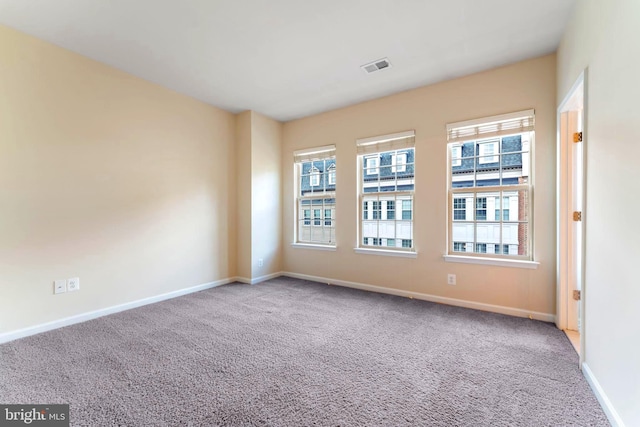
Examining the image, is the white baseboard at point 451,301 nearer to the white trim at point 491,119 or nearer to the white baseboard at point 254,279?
the white baseboard at point 254,279

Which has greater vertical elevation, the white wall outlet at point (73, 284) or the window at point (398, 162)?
the window at point (398, 162)

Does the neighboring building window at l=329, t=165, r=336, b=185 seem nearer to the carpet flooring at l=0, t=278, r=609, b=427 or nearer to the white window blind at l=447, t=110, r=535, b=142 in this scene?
the white window blind at l=447, t=110, r=535, b=142

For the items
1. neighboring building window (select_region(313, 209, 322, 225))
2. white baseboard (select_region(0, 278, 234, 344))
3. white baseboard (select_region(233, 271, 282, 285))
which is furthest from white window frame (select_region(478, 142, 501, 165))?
white baseboard (select_region(0, 278, 234, 344))

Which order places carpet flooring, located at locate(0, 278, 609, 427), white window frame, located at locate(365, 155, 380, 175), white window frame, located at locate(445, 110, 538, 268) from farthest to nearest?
1. white window frame, located at locate(365, 155, 380, 175)
2. white window frame, located at locate(445, 110, 538, 268)
3. carpet flooring, located at locate(0, 278, 609, 427)

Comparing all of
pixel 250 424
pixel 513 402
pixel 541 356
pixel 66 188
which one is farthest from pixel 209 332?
pixel 541 356

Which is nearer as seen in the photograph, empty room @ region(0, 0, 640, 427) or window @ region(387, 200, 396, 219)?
empty room @ region(0, 0, 640, 427)

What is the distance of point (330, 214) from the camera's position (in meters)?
4.57

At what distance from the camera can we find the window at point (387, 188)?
3791 mm

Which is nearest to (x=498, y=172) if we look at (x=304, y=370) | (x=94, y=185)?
(x=304, y=370)

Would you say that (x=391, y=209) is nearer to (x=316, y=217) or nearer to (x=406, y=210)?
(x=406, y=210)

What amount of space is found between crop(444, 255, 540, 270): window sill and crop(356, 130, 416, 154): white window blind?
5.07 feet

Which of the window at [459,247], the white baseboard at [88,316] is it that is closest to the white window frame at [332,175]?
the window at [459,247]

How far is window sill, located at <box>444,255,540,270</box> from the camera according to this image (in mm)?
2930

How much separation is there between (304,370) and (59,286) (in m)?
2.63
